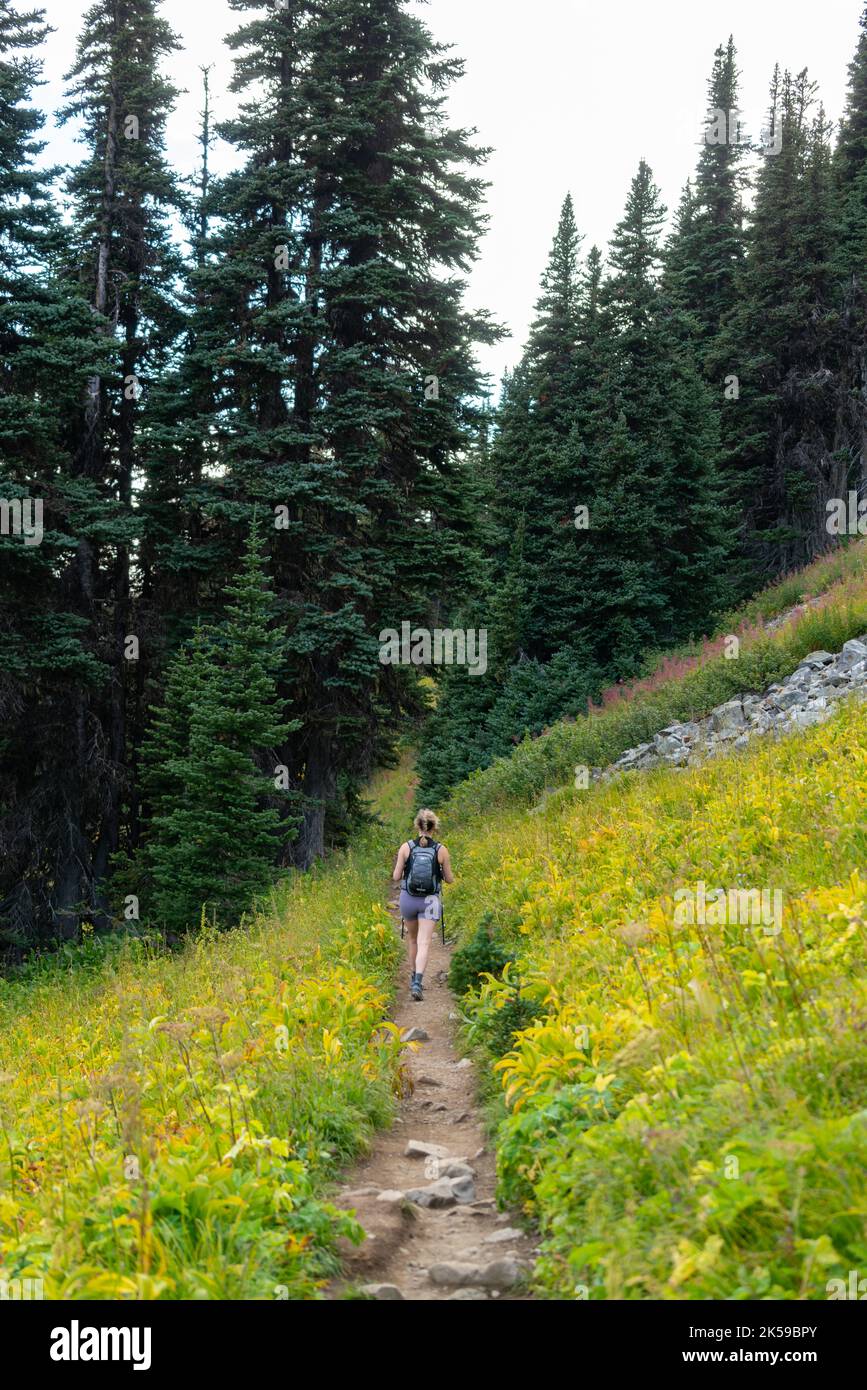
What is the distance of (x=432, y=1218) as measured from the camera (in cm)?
523

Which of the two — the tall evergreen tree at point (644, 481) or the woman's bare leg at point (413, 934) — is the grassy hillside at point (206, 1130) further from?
the tall evergreen tree at point (644, 481)

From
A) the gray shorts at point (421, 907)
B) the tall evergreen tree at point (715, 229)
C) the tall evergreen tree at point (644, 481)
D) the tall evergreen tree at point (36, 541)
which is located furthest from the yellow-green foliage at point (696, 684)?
the tall evergreen tree at point (715, 229)

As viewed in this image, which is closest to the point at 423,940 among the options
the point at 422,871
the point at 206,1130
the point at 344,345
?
the point at 422,871

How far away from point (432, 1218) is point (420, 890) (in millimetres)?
5221

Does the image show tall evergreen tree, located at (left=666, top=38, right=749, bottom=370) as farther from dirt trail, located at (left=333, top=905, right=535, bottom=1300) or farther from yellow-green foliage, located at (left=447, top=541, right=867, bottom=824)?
dirt trail, located at (left=333, top=905, right=535, bottom=1300)

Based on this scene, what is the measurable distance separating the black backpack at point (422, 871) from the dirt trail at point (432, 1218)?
2811 mm

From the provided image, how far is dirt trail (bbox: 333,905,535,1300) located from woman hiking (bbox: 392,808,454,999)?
8.49ft

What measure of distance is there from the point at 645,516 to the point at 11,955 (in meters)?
20.1

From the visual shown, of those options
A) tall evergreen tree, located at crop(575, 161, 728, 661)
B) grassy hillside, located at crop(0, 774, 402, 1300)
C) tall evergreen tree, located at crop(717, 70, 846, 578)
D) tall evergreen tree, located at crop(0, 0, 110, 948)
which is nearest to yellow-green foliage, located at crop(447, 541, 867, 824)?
tall evergreen tree, located at crop(575, 161, 728, 661)

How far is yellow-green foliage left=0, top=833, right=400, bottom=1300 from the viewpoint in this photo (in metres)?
3.97

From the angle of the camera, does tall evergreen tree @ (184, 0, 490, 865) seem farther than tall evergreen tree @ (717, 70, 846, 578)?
No

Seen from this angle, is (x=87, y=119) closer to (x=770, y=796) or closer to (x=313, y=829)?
(x=313, y=829)

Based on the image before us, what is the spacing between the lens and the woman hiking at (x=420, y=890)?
1033cm

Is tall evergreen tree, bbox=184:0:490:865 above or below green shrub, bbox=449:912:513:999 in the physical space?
above
